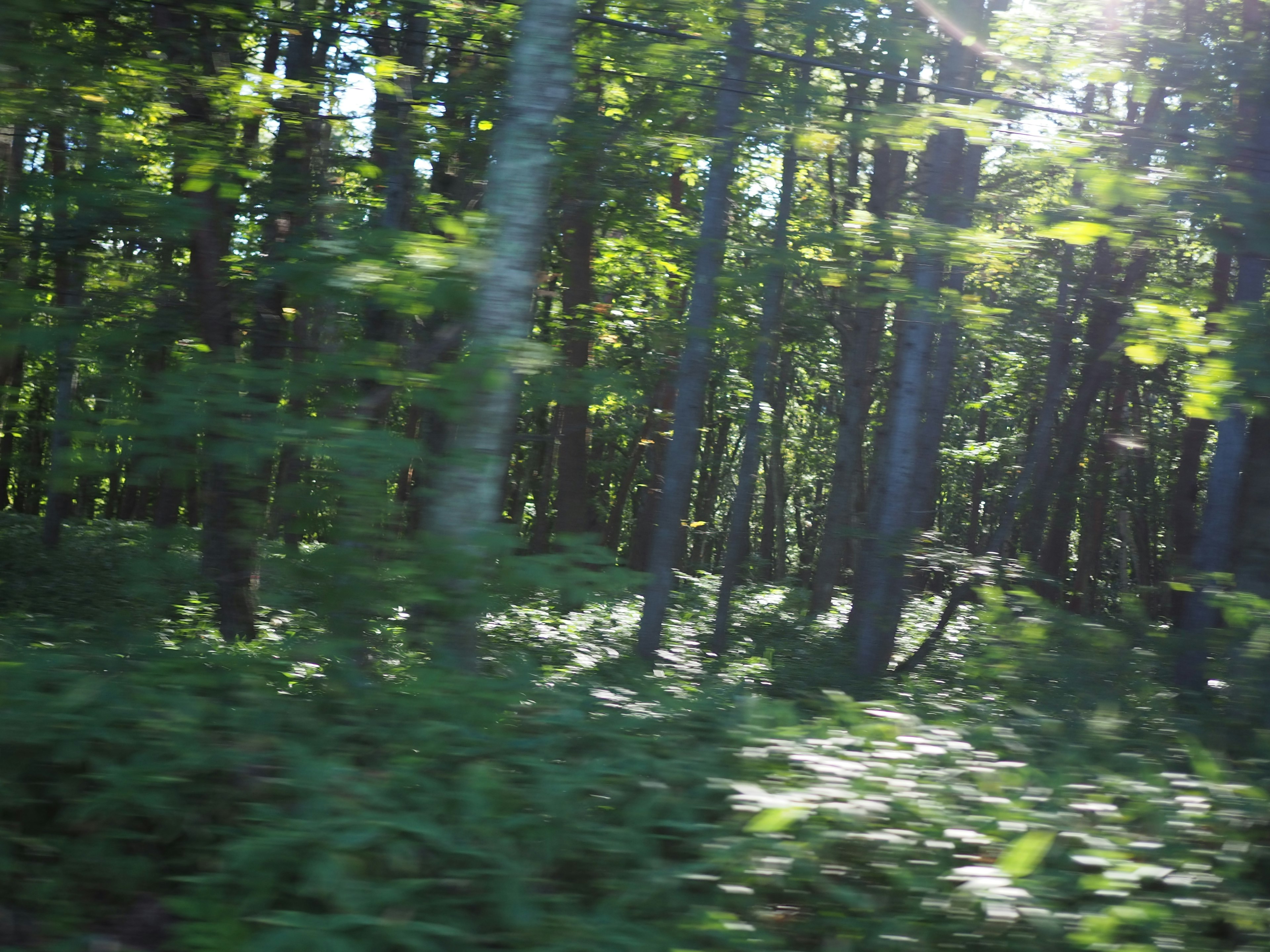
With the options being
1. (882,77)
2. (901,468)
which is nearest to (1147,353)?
(882,77)

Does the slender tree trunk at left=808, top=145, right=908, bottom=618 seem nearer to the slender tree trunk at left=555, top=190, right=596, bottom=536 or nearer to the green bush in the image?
the slender tree trunk at left=555, top=190, right=596, bottom=536

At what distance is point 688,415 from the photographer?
40.7 ft

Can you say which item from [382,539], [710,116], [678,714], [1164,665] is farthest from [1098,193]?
[382,539]

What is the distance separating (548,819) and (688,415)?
879 cm

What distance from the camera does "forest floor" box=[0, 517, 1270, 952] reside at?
11.9 feet

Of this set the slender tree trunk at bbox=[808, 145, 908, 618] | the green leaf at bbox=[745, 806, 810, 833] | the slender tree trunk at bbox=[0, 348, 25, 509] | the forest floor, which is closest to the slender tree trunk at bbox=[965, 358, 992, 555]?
the slender tree trunk at bbox=[808, 145, 908, 618]

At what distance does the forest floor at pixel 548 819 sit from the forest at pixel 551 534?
2cm

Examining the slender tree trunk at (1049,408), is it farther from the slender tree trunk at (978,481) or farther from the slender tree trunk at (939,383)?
the slender tree trunk at (978,481)

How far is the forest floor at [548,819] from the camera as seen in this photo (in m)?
3.62

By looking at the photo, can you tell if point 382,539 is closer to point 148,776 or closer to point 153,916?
point 148,776

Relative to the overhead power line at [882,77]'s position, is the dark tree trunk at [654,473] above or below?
below

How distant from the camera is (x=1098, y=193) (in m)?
7.21

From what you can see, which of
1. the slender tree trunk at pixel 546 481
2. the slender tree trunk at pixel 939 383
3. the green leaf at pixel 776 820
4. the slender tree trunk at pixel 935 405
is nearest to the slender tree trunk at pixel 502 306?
the green leaf at pixel 776 820

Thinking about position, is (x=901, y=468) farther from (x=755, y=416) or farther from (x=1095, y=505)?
(x=1095, y=505)
